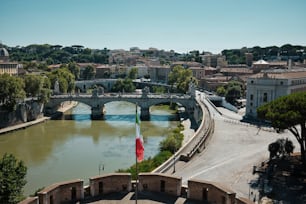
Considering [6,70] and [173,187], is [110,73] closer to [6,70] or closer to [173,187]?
[6,70]

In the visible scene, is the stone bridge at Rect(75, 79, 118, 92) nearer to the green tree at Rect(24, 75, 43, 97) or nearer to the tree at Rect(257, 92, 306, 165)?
the green tree at Rect(24, 75, 43, 97)

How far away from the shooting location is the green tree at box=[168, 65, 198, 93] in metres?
64.8

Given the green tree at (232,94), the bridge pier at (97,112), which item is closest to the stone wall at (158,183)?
the bridge pier at (97,112)

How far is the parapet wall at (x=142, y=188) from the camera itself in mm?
10945

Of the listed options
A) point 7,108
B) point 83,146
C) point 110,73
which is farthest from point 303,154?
point 110,73

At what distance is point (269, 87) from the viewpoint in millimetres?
43094

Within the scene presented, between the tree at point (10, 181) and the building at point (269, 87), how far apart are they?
31.5 metres

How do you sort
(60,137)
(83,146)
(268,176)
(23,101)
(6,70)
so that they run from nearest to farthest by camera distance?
1. (268,176)
2. (83,146)
3. (60,137)
4. (23,101)
5. (6,70)

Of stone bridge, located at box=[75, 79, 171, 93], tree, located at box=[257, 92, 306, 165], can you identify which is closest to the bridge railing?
tree, located at box=[257, 92, 306, 165]

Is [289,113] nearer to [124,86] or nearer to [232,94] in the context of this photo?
[232,94]

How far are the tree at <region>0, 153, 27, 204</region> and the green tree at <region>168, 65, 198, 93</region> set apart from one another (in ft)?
160

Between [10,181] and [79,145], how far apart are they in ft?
66.9

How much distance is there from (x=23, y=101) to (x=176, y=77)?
35.8 metres

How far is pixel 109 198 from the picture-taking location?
11.6m
